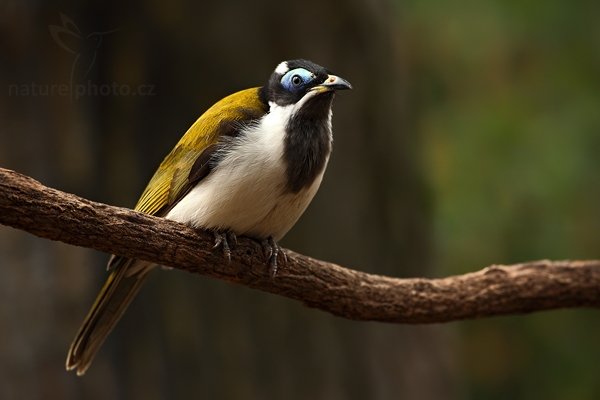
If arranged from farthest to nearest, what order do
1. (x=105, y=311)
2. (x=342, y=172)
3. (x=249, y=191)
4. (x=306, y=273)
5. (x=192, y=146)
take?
(x=342, y=172) → (x=105, y=311) → (x=192, y=146) → (x=306, y=273) → (x=249, y=191)

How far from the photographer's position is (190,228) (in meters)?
3.88

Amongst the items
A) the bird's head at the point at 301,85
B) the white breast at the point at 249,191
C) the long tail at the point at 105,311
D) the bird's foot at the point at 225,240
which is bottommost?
the long tail at the point at 105,311

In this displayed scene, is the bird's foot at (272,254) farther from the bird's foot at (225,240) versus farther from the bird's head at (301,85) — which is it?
the bird's head at (301,85)

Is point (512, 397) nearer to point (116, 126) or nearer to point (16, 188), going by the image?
point (116, 126)

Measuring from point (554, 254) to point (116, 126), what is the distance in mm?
3563

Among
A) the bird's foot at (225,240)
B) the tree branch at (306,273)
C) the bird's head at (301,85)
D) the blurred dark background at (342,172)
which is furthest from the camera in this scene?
the blurred dark background at (342,172)

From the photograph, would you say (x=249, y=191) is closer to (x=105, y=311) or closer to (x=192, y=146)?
(x=192, y=146)

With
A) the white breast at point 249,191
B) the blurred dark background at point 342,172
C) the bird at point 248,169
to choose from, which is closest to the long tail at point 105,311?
the bird at point 248,169

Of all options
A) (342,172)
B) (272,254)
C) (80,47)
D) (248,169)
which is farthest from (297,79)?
(342,172)

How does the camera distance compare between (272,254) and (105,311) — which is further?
(105,311)

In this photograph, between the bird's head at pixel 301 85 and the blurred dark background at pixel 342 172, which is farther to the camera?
the blurred dark background at pixel 342 172

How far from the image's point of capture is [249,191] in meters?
4.00

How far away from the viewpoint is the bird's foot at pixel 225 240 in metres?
3.96

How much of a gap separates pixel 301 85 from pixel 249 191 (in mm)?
569
